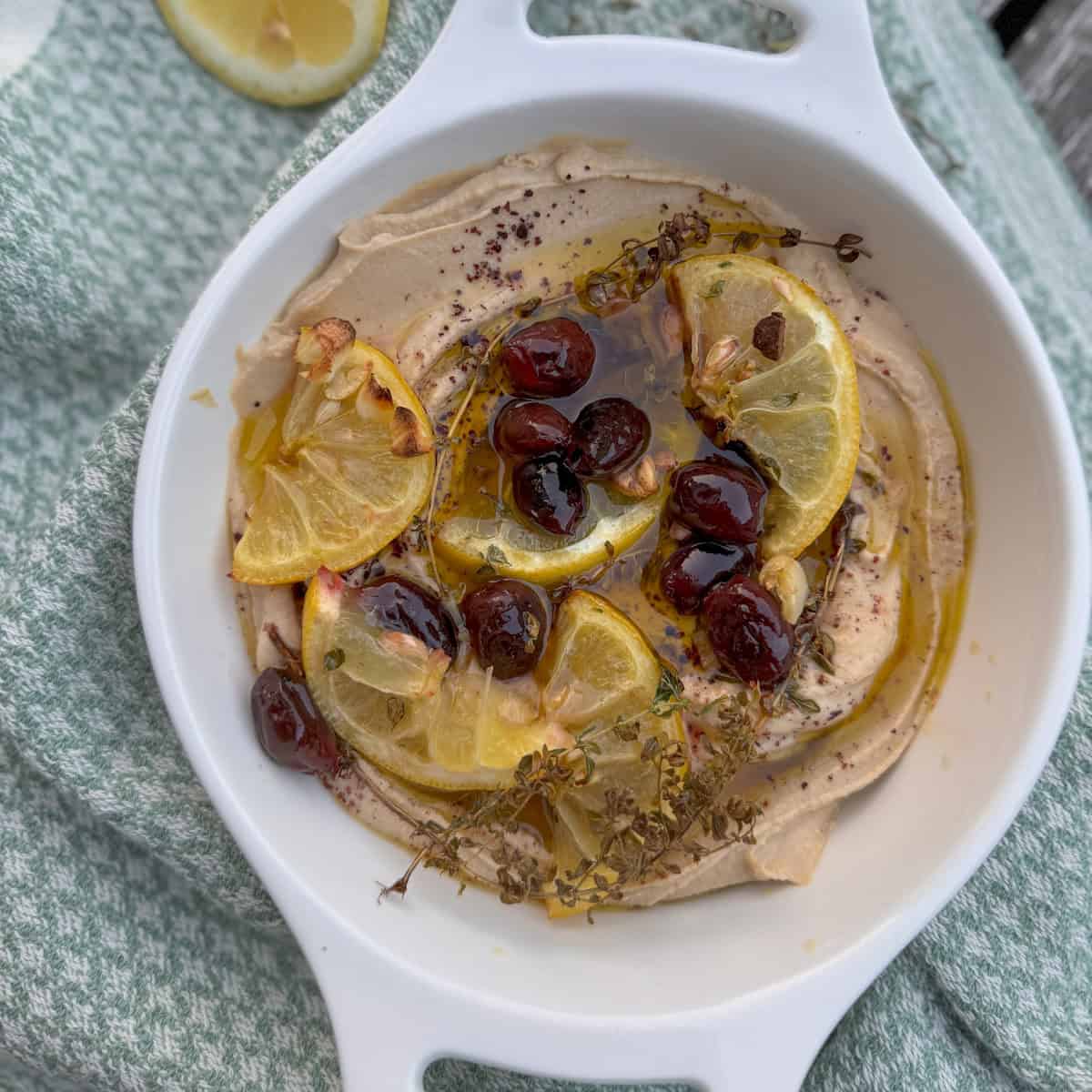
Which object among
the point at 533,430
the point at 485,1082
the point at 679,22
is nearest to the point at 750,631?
the point at 533,430

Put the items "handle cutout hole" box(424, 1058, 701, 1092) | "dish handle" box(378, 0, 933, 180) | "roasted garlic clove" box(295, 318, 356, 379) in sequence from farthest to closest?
"handle cutout hole" box(424, 1058, 701, 1092)
"roasted garlic clove" box(295, 318, 356, 379)
"dish handle" box(378, 0, 933, 180)

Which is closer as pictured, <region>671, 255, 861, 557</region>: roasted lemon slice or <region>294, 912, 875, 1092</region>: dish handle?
<region>294, 912, 875, 1092</region>: dish handle

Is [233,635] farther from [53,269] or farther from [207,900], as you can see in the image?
[53,269]

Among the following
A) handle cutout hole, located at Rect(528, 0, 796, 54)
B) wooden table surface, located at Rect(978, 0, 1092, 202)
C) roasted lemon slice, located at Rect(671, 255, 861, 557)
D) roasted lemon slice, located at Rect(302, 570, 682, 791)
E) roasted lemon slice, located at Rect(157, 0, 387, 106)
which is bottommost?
roasted lemon slice, located at Rect(302, 570, 682, 791)

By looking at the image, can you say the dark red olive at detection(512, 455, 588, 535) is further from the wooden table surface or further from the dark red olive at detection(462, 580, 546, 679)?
the wooden table surface

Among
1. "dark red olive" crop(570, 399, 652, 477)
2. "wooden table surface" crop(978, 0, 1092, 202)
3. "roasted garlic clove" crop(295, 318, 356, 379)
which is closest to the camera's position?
"roasted garlic clove" crop(295, 318, 356, 379)

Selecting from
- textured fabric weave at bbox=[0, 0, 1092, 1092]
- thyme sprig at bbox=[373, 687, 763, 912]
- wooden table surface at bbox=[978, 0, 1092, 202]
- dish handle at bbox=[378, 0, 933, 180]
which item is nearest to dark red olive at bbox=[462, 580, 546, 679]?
thyme sprig at bbox=[373, 687, 763, 912]

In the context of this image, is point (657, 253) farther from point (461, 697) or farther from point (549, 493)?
point (461, 697)

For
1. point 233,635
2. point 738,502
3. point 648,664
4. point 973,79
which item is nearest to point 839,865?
point 648,664
